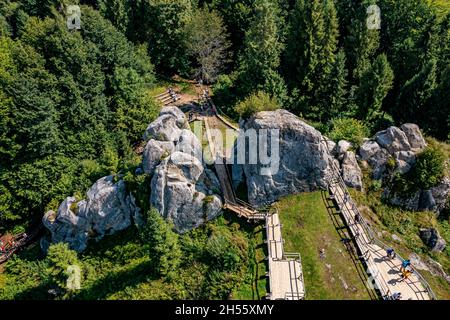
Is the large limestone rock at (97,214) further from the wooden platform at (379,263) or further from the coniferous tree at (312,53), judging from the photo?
the coniferous tree at (312,53)

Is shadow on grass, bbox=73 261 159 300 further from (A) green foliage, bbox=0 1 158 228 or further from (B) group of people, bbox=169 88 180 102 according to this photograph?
(B) group of people, bbox=169 88 180 102

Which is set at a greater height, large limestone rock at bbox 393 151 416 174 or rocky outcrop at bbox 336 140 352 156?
rocky outcrop at bbox 336 140 352 156

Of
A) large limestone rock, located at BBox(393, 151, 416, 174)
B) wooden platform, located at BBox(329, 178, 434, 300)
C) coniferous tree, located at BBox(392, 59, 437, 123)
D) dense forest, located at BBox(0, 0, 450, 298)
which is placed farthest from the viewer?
coniferous tree, located at BBox(392, 59, 437, 123)

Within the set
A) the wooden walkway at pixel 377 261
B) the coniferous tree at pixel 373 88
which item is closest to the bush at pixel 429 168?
the wooden walkway at pixel 377 261

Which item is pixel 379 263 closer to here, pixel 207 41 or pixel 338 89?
pixel 338 89

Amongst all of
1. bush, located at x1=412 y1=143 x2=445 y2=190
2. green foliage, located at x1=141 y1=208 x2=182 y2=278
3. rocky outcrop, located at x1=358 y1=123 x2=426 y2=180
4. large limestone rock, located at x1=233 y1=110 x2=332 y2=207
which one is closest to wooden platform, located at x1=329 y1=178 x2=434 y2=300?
large limestone rock, located at x1=233 y1=110 x2=332 y2=207

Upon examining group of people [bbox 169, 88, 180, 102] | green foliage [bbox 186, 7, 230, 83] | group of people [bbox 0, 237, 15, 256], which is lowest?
group of people [bbox 0, 237, 15, 256]
